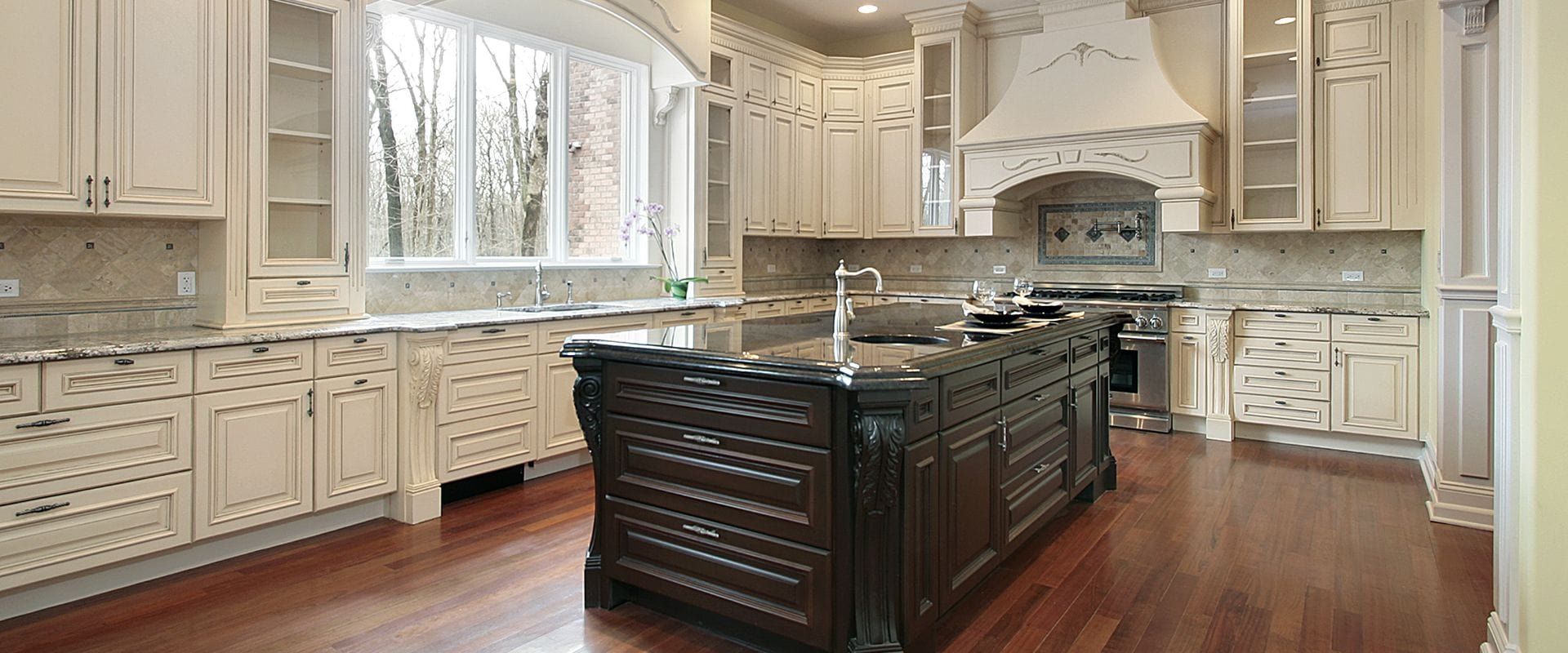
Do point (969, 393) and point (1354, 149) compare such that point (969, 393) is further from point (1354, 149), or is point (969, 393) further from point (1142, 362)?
point (1354, 149)

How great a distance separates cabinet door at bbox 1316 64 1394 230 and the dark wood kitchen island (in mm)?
3473

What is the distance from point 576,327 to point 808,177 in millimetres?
3162

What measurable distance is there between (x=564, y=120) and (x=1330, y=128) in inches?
190

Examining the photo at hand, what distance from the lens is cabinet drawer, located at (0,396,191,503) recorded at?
288 centimetres

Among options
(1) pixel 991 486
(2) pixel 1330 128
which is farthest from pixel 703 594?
(2) pixel 1330 128

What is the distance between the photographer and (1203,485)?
471cm

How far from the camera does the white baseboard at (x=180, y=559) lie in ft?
9.82

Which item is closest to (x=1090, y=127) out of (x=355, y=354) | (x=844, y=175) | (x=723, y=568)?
(x=844, y=175)

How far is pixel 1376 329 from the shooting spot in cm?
543

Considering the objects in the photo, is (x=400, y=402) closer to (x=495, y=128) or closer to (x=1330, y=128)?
(x=495, y=128)

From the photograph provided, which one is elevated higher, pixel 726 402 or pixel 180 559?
pixel 726 402

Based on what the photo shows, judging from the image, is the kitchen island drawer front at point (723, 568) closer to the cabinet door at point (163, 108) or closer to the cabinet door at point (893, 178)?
the cabinet door at point (163, 108)

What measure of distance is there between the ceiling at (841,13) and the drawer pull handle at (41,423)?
5043 mm

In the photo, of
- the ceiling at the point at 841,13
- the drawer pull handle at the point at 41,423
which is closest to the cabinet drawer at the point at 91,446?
the drawer pull handle at the point at 41,423
